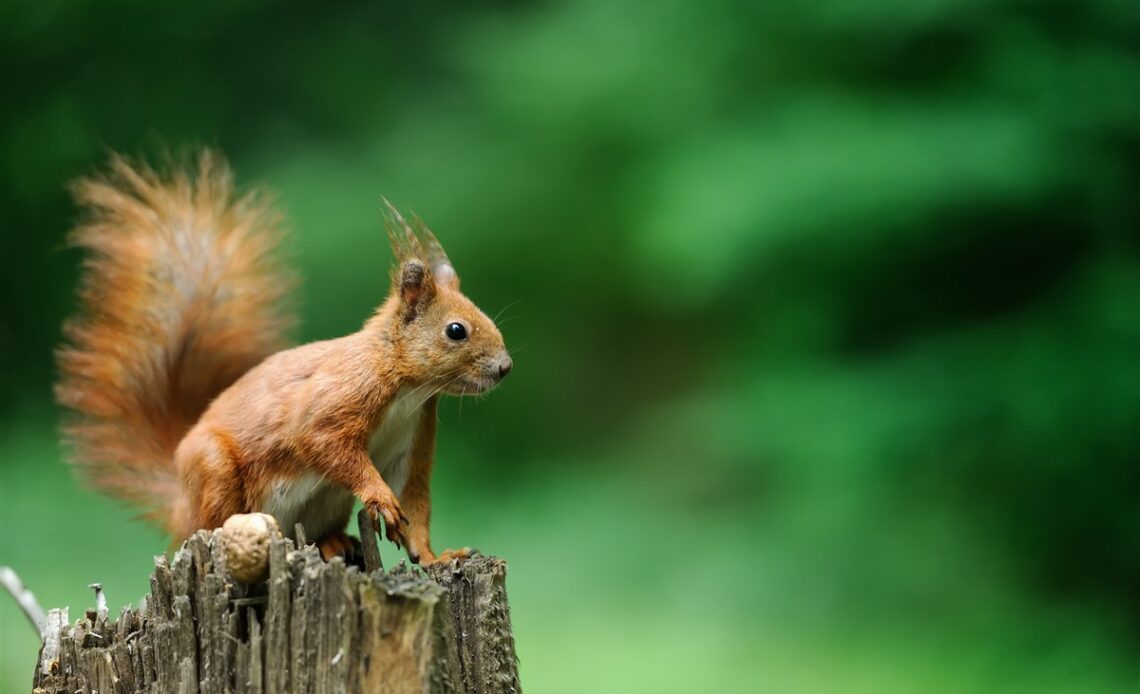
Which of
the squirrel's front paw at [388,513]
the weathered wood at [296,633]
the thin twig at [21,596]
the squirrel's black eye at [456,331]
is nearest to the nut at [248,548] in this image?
the weathered wood at [296,633]

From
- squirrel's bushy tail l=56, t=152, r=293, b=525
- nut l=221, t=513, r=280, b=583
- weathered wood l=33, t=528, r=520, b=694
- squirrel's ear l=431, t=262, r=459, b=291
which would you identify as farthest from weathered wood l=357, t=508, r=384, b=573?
squirrel's bushy tail l=56, t=152, r=293, b=525

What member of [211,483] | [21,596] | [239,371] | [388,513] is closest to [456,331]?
[388,513]

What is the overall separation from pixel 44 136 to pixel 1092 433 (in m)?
3.33

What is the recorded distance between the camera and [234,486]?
65.4 inches

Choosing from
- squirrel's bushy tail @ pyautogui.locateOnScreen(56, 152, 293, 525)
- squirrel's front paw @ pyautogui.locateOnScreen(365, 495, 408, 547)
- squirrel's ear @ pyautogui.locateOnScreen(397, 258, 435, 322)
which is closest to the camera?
squirrel's front paw @ pyautogui.locateOnScreen(365, 495, 408, 547)

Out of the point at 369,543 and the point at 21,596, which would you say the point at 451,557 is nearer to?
the point at 369,543

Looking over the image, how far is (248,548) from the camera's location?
1377 mm

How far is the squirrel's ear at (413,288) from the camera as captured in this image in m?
1.64

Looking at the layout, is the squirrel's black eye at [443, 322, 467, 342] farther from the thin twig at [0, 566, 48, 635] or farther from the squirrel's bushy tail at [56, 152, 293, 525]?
the thin twig at [0, 566, 48, 635]

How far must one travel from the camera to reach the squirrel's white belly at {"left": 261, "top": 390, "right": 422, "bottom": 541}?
1.66 m

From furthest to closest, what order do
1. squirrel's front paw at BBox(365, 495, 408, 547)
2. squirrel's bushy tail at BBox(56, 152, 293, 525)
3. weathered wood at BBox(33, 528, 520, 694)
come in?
squirrel's bushy tail at BBox(56, 152, 293, 525) < squirrel's front paw at BBox(365, 495, 408, 547) < weathered wood at BBox(33, 528, 520, 694)

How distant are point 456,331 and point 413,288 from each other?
84 millimetres

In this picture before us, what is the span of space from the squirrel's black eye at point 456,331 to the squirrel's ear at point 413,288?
5cm

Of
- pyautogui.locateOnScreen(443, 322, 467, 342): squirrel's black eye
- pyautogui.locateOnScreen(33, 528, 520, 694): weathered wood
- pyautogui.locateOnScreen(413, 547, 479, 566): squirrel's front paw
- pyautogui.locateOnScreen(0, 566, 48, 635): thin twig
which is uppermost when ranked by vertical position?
pyautogui.locateOnScreen(443, 322, 467, 342): squirrel's black eye
